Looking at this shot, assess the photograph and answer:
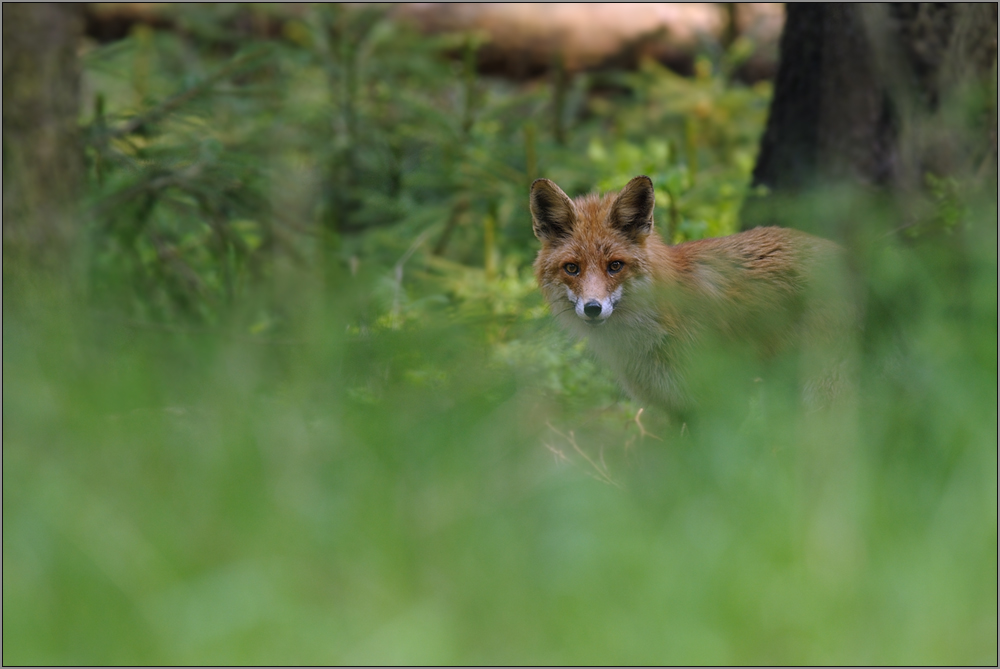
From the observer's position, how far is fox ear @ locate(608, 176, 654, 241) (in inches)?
185

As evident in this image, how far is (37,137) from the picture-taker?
5.17 m

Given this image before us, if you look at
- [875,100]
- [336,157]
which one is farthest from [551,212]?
[336,157]

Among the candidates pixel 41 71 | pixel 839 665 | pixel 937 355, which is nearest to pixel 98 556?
pixel 839 665

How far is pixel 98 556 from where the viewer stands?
238 centimetres

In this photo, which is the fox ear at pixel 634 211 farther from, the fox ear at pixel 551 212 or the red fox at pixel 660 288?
the fox ear at pixel 551 212

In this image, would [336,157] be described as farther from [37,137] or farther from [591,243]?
[591,243]

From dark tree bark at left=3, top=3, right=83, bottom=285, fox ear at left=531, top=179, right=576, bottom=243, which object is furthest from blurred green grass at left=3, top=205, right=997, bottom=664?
dark tree bark at left=3, top=3, right=83, bottom=285

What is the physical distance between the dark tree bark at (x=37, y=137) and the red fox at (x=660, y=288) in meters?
2.84

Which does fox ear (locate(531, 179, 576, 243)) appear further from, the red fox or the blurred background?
the blurred background

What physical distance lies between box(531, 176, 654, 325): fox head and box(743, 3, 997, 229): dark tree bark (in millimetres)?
1572

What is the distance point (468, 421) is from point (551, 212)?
201cm

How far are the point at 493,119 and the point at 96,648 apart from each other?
7770 millimetres

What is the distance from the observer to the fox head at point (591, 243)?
4590 millimetres

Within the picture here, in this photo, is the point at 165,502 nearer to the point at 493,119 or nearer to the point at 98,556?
the point at 98,556
